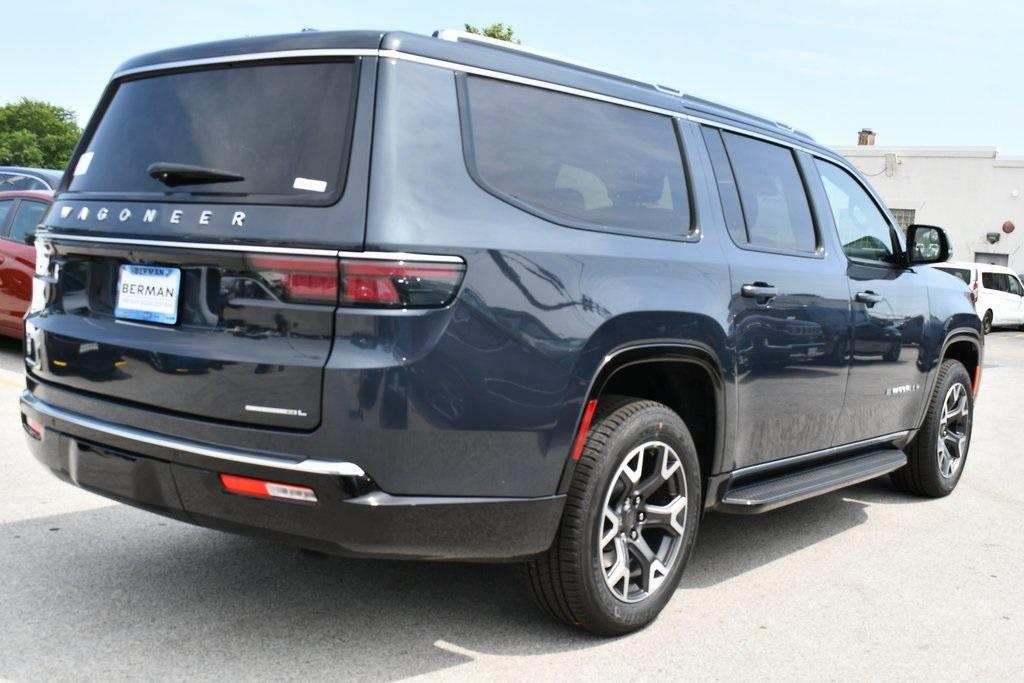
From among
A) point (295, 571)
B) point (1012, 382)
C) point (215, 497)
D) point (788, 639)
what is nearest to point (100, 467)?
point (215, 497)

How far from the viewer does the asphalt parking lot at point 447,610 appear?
359cm

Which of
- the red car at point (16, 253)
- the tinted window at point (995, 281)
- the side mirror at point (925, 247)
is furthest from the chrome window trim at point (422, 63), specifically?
the tinted window at point (995, 281)

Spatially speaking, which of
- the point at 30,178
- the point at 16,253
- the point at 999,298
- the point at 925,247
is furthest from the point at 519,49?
the point at 999,298

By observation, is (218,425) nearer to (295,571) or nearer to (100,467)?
(100,467)

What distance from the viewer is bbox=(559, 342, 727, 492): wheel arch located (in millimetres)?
4029

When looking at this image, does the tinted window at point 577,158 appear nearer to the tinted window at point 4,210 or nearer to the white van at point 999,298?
the tinted window at point 4,210

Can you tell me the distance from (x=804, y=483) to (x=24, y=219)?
8.29 m

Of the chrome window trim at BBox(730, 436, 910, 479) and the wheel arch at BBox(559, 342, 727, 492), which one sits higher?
the wheel arch at BBox(559, 342, 727, 492)

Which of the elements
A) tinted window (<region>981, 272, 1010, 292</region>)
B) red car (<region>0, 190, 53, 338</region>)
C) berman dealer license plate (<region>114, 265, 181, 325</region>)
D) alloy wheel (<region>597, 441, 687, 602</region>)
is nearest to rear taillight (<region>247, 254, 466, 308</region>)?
berman dealer license plate (<region>114, 265, 181, 325</region>)

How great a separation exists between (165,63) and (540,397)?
5.64ft

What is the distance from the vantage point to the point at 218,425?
3207 mm

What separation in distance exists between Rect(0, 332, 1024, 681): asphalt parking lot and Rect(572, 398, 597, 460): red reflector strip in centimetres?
71

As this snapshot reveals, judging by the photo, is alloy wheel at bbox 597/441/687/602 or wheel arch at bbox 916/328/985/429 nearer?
alloy wheel at bbox 597/441/687/602

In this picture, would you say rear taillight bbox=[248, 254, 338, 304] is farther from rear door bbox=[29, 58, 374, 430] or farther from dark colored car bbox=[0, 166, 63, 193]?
dark colored car bbox=[0, 166, 63, 193]
